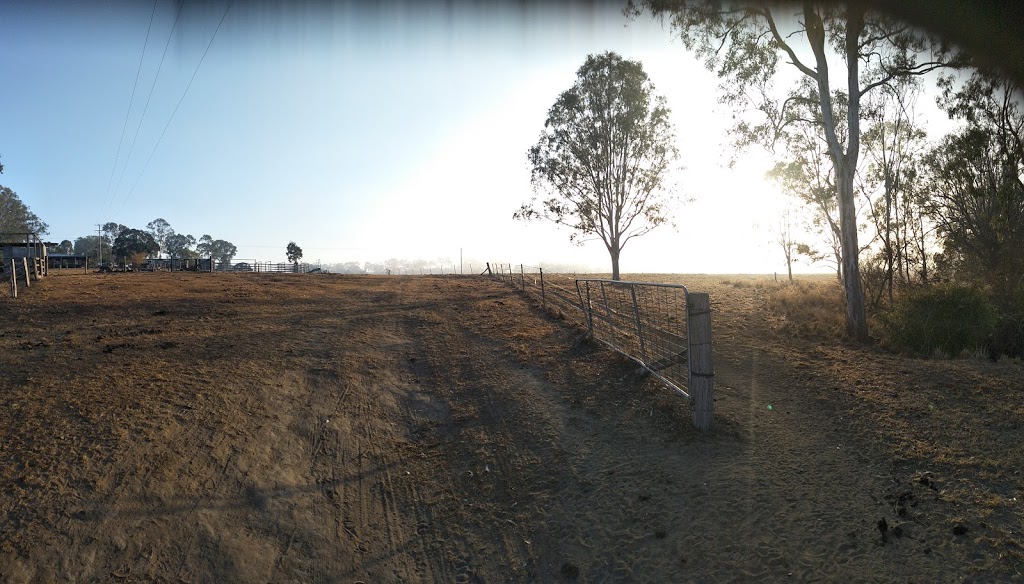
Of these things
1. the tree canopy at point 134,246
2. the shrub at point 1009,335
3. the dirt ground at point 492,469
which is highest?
the tree canopy at point 134,246

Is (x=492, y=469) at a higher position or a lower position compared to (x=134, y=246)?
lower

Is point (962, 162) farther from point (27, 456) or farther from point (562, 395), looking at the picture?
point (27, 456)

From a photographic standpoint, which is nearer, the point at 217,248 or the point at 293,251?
the point at 293,251

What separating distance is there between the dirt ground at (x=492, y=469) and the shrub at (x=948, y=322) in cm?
165

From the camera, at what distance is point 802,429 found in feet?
17.6

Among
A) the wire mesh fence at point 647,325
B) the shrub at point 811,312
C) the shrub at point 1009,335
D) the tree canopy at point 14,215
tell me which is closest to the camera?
the wire mesh fence at point 647,325

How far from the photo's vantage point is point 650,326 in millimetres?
7215

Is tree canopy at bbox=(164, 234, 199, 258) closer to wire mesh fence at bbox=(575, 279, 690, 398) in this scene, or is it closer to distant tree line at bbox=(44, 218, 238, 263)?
distant tree line at bbox=(44, 218, 238, 263)

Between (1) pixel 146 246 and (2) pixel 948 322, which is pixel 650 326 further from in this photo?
(1) pixel 146 246

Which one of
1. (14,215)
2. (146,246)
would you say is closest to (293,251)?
(146,246)

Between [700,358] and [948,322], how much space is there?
22.9ft

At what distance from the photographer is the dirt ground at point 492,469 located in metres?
3.60

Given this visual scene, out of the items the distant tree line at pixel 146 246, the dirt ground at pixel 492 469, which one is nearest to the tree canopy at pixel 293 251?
the distant tree line at pixel 146 246

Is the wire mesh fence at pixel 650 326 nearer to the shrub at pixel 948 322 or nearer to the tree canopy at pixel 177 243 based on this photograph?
the shrub at pixel 948 322
